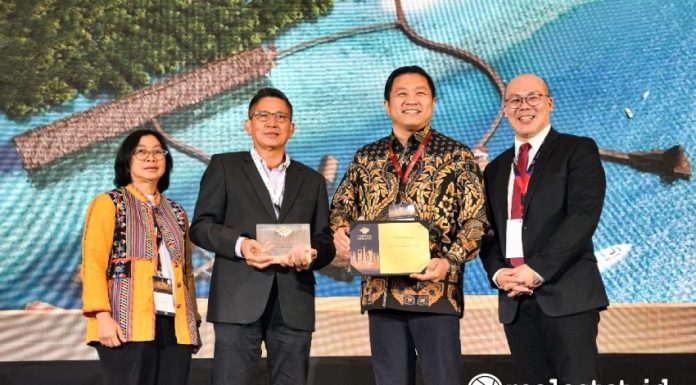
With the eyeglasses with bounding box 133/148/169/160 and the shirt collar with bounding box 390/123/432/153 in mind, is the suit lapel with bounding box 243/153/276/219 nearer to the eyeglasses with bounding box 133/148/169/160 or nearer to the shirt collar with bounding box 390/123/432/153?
the eyeglasses with bounding box 133/148/169/160

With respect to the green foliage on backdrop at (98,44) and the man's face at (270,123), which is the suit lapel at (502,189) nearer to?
the man's face at (270,123)

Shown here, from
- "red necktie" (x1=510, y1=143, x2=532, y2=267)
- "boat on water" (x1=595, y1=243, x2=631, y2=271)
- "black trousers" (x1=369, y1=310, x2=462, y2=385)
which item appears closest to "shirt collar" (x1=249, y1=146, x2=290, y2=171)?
"black trousers" (x1=369, y1=310, x2=462, y2=385)

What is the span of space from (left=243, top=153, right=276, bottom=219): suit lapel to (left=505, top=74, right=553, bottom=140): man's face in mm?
881

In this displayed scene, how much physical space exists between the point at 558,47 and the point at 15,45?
3.43 metres

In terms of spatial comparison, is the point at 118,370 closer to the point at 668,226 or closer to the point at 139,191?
the point at 139,191

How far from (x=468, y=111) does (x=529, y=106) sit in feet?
9.14

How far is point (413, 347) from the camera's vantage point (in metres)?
2.73

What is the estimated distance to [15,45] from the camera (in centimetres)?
526

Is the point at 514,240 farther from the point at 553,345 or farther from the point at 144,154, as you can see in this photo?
the point at 144,154

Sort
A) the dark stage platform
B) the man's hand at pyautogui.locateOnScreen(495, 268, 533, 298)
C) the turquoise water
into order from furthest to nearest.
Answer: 1. the turquoise water
2. the dark stage platform
3. the man's hand at pyautogui.locateOnScreen(495, 268, 533, 298)

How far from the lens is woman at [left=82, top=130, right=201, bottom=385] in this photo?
2.76 metres

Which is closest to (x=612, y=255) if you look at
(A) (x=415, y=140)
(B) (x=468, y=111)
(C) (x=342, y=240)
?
(B) (x=468, y=111)

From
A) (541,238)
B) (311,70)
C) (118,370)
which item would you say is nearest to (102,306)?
(118,370)

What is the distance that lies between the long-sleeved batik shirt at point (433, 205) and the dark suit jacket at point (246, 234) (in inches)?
9.9
